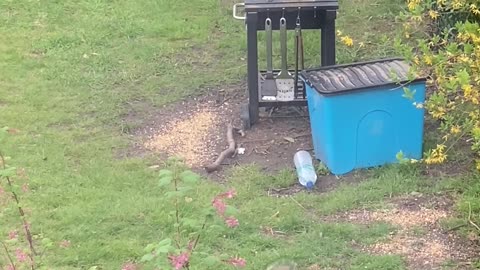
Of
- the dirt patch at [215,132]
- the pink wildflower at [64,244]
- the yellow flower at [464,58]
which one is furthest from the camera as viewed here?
the dirt patch at [215,132]

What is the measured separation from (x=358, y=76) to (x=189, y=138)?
1.22 meters

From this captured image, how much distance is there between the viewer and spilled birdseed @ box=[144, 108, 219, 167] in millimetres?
5305

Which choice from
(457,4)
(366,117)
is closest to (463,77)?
(457,4)

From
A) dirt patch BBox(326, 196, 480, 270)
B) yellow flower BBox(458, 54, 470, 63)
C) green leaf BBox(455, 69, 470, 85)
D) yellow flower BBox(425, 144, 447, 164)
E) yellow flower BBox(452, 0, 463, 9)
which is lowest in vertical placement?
dirt patch BBox(326, 196, 480, 270)

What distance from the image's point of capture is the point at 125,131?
570 cm

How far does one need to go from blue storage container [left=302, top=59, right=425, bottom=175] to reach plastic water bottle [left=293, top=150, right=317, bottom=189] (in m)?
0.10

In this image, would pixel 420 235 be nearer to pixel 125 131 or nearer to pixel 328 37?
pixel 328 37

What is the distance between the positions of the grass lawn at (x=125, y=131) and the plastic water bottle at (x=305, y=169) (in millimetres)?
139

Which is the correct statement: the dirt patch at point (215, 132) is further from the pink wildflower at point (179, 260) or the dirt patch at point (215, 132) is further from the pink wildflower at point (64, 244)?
the pink wildflower at point (179, 260)

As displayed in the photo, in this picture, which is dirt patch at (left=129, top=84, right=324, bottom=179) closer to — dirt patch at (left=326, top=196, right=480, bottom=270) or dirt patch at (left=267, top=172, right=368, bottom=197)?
dirt patch at (left=267, top=172, right=368, bottom=197)

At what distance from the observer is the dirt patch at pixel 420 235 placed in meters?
4.00

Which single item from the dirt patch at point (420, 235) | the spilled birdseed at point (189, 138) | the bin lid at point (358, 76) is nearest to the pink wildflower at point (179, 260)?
the dirt patch at point (420, 235)

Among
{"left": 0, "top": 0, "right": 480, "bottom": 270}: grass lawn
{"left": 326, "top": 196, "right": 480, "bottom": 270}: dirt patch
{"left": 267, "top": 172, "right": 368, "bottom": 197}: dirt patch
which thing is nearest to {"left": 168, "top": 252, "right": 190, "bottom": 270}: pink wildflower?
{"left": 0, "top": 0, "right": 480, "bottom": 270}: grass lawn

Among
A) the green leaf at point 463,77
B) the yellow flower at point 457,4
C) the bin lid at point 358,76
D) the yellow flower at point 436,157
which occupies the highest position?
the yellow flower at point 457,4
